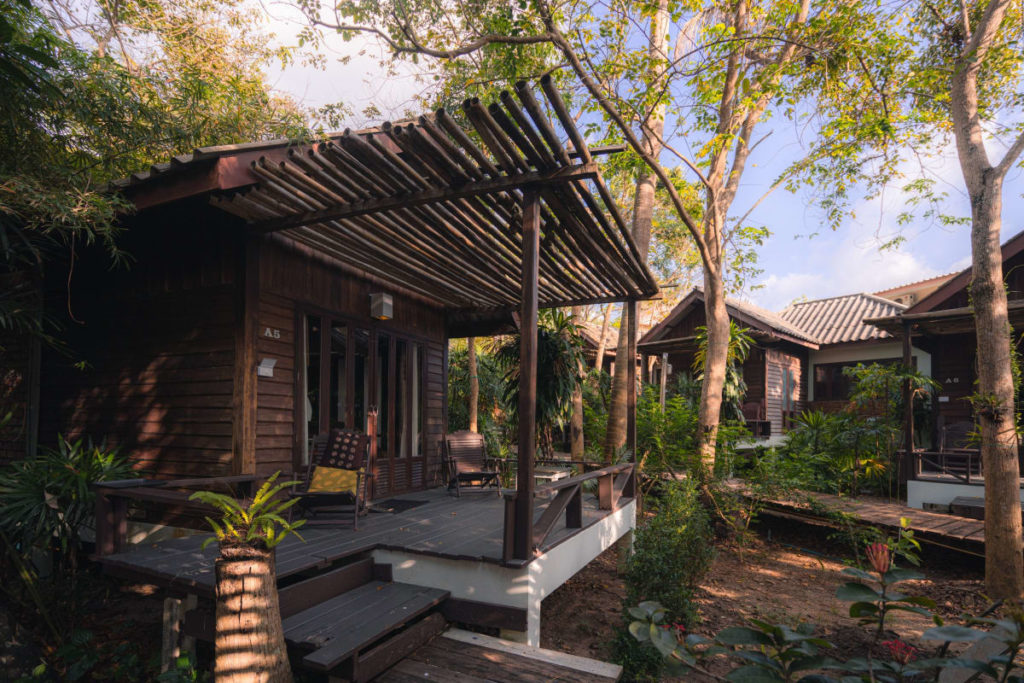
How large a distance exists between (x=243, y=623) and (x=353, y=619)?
867 millimetres

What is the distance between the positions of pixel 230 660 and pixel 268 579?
0.36m

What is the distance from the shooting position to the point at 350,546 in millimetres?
4148

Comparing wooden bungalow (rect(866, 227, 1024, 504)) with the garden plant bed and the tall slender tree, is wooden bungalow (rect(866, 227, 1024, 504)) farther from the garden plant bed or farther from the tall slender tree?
the garden plant bed

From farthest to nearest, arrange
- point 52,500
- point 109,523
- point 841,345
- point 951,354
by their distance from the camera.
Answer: point 841,345
point 951,354
point 52,500
point 109,523

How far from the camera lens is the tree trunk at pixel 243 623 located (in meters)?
2.54

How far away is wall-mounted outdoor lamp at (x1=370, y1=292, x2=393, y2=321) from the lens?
6473mm

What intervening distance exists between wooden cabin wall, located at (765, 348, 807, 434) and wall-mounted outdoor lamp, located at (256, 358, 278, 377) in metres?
13.5

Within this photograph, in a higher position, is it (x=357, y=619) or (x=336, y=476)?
(x=336, y=476)

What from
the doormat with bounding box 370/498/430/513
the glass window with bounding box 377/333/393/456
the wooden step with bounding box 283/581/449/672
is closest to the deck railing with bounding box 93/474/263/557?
the wooden step with bounding box 283/581/449/672

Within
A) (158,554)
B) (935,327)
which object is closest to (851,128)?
(935,327)

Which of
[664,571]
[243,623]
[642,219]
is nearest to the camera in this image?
[243,623]

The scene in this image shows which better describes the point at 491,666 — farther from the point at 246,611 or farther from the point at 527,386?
the point at 527,386

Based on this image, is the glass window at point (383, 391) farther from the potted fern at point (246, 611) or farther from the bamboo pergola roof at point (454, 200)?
the potted fern at point (246, 611)

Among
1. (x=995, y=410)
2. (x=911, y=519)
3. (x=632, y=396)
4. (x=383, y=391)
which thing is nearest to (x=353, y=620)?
(x=383, y=391)
